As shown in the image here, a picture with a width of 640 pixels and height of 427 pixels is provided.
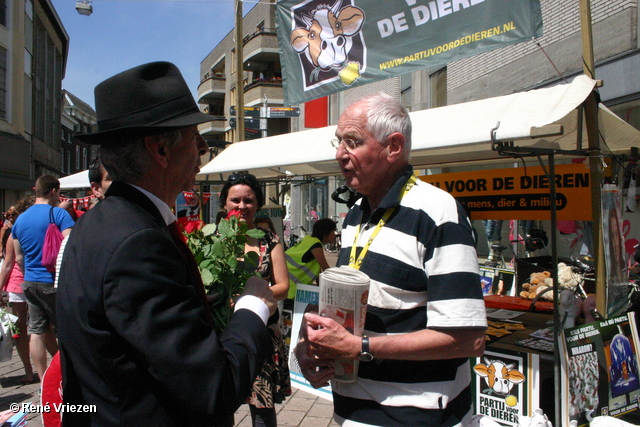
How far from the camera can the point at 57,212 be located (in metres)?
4.59

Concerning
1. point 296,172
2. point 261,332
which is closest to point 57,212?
point 296,172

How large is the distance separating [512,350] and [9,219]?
7081 millimetres

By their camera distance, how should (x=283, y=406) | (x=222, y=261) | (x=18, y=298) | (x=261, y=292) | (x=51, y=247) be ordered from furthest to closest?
(x=18, y=298) < (x=51, y=247) < (x=283, y=406) < (x=222, y=261) < (x=261, y=292)

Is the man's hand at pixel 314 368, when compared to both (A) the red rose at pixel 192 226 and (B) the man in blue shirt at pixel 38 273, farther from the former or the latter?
(B) the man in blue shirt at pixel 38 273

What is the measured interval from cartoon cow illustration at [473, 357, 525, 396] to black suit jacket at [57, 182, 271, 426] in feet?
8.78

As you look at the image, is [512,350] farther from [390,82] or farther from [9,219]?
[390,82]

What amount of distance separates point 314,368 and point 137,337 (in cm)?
78

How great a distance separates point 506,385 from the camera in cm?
320

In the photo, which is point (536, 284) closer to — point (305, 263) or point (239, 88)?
point (305, 263)

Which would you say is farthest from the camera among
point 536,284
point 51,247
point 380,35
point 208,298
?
point 536,284

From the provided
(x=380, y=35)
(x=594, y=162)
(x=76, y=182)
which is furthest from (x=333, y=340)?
(x=76, y=182)

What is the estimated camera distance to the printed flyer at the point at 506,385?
3.09 m

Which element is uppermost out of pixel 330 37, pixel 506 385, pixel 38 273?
pixel 330 37

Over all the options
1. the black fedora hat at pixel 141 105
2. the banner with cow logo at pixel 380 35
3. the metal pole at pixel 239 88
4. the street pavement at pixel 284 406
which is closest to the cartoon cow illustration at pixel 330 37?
the banner with cow logo at pixel 380 35
